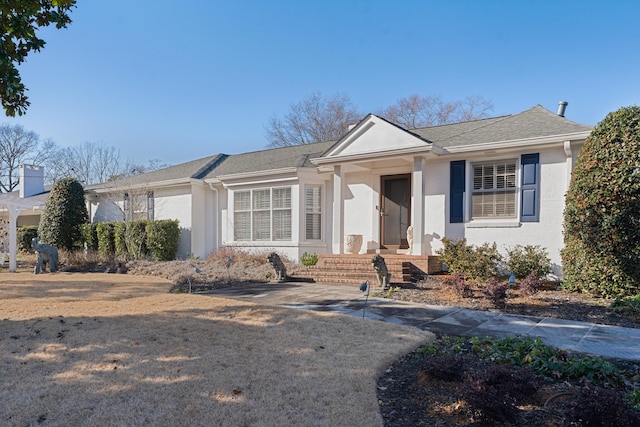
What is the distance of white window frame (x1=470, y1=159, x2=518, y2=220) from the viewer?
9477 millimetres

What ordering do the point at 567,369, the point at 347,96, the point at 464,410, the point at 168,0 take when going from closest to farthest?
the point at 464,410, the point at 567,369, the point at 168,0, the point at 347,96

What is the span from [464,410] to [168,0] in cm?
→ 952

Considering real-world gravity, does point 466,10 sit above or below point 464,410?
above

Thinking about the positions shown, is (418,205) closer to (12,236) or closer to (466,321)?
(466,321)

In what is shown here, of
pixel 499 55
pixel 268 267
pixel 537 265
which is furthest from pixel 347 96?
pixel 537 265

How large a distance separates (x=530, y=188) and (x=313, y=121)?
2228cm

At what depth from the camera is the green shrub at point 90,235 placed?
15.3 m

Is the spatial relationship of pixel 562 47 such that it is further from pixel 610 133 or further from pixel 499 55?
pixel 610 133

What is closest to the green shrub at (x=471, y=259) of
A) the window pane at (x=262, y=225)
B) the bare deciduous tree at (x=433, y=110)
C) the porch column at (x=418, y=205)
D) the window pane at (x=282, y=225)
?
the porch column at (x=418, y=205)

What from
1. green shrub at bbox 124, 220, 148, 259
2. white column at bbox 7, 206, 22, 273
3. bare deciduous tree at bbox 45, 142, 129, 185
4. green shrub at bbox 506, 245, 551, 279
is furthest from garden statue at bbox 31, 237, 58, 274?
bare deciduous tree at bbox 45, 142, 129, 185

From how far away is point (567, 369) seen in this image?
3.46 m

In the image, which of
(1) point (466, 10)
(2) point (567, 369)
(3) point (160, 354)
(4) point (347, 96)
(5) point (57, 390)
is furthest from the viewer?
(4) point (347, 96)

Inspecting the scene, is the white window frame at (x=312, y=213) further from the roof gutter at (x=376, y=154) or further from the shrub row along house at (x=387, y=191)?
the roof gutter at (x=376, y=154)

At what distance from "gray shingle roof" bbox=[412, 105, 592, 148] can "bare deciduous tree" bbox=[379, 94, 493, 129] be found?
50.9 feet
